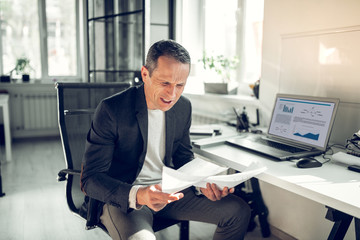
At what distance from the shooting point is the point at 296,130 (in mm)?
1704

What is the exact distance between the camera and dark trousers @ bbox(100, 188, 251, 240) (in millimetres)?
1203

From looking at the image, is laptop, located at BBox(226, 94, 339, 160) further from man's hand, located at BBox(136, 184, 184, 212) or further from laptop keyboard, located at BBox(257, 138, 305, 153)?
man's hand, located at BBox(136, 184, 184, 212)

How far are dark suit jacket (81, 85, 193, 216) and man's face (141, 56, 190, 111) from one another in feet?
0.30

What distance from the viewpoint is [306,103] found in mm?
1690

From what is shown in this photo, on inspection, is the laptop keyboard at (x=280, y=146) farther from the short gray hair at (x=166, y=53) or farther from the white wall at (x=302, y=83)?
the short gray hair at (x=166, y=53)

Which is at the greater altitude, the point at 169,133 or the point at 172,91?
the point at 172,91

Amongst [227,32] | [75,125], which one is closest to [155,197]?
[75,125]

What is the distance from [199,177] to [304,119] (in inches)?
33.8

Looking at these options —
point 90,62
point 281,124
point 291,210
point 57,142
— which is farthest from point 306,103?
point 57,142

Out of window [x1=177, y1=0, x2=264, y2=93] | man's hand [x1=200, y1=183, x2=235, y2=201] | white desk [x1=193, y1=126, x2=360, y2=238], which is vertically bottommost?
man's hand [x1=200, y1=183, x2=235, y2=201]

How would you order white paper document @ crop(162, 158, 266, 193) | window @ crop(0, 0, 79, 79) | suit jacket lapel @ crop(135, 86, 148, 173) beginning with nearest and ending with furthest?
white paper document @ crop(162, 158, 266, 193)
suit jacket lapel @ crop(135, 86, 148, 173)
window @ crop(0, 0, 79, 79)

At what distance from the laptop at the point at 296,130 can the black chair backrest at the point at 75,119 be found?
0.75 m

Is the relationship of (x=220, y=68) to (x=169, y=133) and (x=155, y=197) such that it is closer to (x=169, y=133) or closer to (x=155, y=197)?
(x=169, y=133)

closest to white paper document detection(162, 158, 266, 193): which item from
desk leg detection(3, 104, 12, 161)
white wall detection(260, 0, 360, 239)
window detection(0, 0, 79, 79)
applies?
white wall detection(260, 0, 360, 239)
